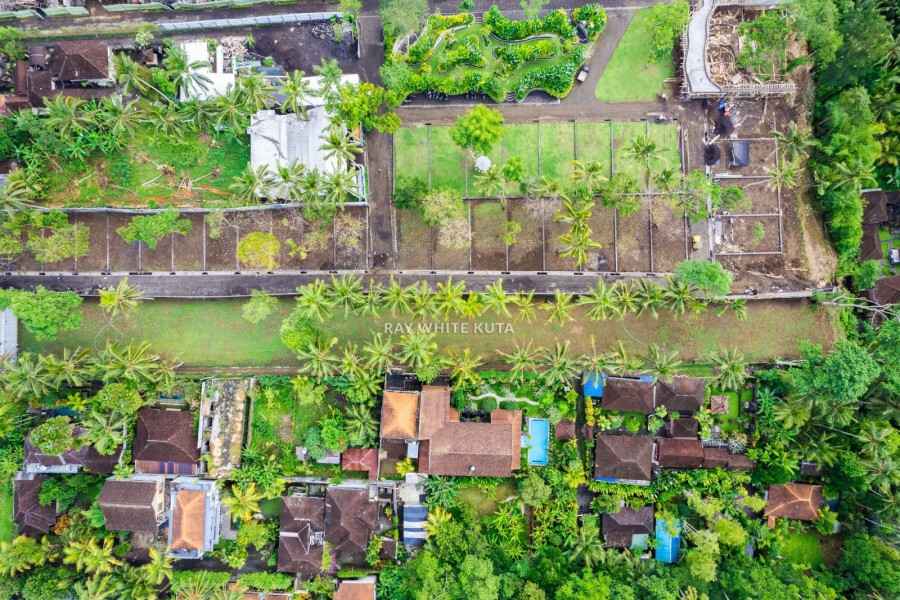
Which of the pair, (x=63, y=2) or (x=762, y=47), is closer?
(x=762, y=47)

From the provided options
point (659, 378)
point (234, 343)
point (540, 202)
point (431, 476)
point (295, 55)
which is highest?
point (295, 55)

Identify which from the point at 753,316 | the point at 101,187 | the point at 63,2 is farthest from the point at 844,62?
the point at 63,2

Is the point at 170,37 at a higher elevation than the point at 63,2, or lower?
lower

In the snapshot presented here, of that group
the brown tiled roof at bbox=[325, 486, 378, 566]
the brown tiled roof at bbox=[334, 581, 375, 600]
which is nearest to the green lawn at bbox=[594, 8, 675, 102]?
the brown tiled roof at bbox=[325, 486, 378, 566]

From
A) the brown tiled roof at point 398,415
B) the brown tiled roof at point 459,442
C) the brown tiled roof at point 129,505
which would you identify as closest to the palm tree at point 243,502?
→ the brown tiled roof at point 129,505

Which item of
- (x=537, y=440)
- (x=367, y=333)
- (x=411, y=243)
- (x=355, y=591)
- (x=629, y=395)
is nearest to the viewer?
(x=355, y=591)

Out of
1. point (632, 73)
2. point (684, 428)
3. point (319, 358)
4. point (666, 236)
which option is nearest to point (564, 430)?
point (684, 428)

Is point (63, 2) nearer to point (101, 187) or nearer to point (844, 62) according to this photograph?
point (101, 187)

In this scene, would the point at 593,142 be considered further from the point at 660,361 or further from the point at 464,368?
the point at 464,368
